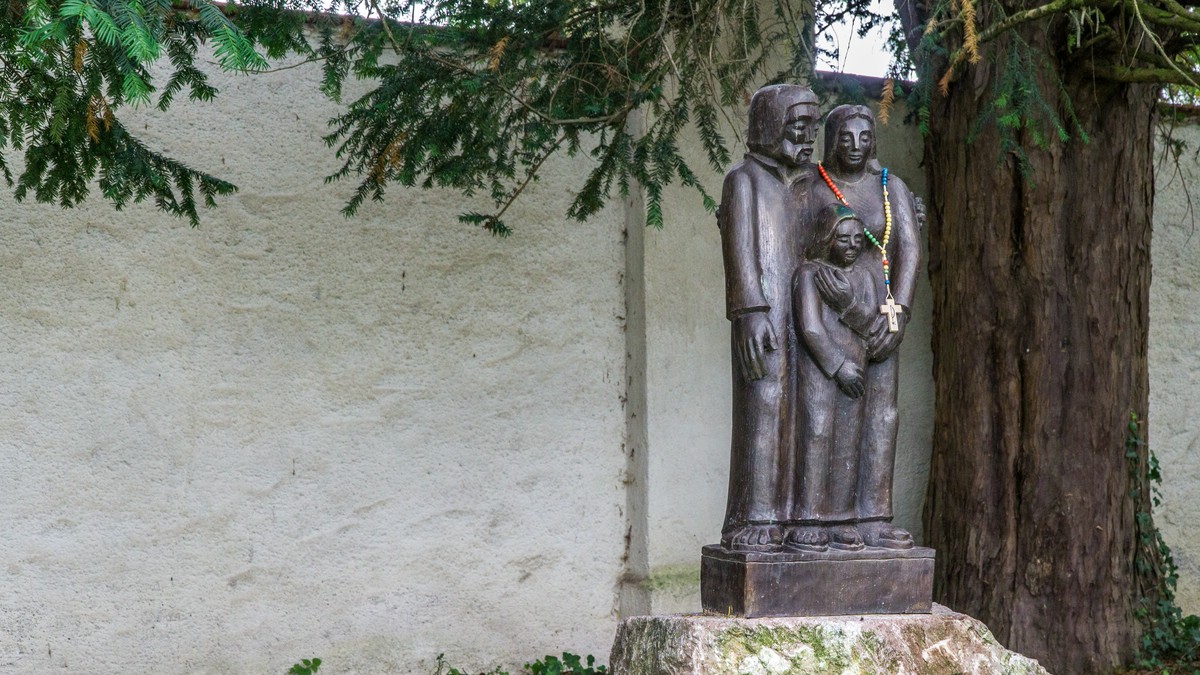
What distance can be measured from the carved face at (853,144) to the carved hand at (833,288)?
0.37 metres

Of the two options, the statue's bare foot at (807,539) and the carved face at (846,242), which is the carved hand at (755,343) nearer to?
the carved face at (846,242)

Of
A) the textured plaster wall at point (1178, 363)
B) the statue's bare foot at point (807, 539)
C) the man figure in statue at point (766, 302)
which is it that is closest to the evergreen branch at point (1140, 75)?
the textured plaster wall at point (1178, 363)

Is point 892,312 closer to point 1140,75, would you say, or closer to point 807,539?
point 807,539

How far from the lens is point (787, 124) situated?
4.05 m

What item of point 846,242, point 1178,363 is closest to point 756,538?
point 846,242

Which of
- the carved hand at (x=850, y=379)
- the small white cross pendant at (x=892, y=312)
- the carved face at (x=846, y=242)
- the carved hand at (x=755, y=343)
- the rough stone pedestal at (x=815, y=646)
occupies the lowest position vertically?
the rough stone pedestal at (x=815, y=646)

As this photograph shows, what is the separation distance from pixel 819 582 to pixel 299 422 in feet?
10.1

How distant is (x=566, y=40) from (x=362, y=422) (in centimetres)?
208

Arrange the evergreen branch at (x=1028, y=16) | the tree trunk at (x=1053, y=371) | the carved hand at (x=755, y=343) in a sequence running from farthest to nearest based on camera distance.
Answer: the tree trunk at (x=1053, y=371), the evergreen branch at (x=1028, y=16), the carved hand at (x=755, y=343)

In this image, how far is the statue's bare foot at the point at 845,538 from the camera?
3.94 meters

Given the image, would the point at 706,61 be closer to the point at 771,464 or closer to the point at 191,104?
the point at 771,464

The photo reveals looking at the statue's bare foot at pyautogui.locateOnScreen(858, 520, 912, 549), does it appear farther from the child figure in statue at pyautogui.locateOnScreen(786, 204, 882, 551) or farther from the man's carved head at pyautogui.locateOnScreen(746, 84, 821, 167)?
the man's carved head at pyautogui.locateOnScreen(746, 84, 821, 167)

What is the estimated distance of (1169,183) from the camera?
23.4 feet

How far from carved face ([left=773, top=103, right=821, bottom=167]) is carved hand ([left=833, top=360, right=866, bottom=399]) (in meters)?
0.68
